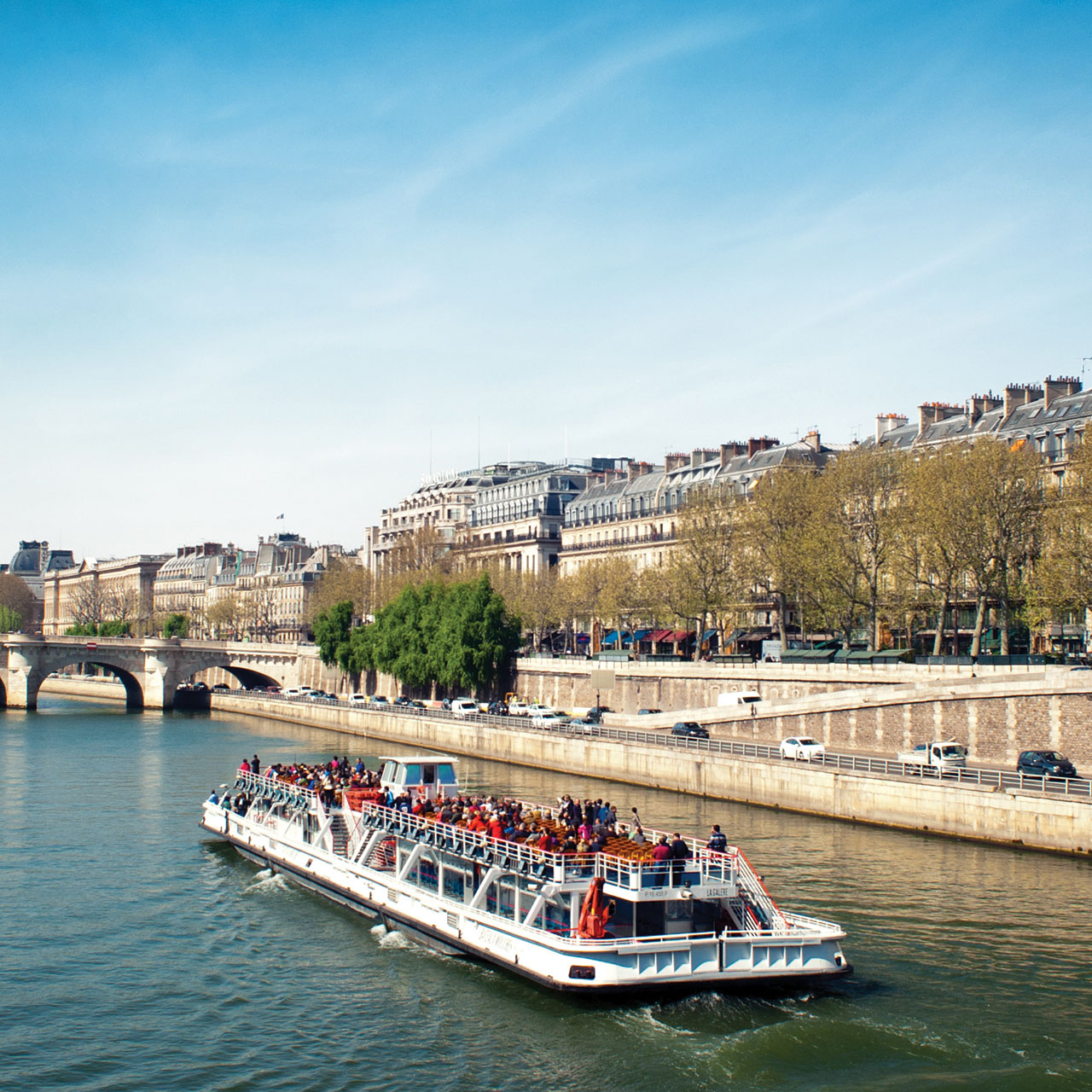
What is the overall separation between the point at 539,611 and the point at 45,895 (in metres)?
67.8

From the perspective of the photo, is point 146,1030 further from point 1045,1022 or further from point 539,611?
point 539,611

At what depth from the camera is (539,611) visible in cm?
10212

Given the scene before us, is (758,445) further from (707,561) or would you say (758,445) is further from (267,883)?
(267,883)

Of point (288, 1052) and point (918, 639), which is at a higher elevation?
point (918, 639)

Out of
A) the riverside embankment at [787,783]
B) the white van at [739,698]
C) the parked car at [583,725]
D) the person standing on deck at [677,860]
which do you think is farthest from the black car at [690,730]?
the person standing on deck at [677,860]

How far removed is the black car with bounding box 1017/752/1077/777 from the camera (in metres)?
43.1

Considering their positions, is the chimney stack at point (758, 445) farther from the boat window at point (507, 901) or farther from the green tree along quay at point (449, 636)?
the boat window at point (507, 901)

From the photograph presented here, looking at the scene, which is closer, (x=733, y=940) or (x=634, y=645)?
(x=733, y=940)

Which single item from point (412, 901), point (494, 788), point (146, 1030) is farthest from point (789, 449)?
point (146, 1030)

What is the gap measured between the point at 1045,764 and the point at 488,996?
934 inches

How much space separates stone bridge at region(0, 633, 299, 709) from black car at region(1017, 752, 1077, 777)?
85524 mm

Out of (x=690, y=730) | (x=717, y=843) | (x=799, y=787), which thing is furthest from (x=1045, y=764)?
(x=717, y=843)

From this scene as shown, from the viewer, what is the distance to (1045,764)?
43469mm

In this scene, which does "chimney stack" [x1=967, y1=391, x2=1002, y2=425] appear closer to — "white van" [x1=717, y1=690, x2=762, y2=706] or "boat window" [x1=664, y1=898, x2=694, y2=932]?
"white van" [x1=717, y1=690, x2=762, y2=706]
